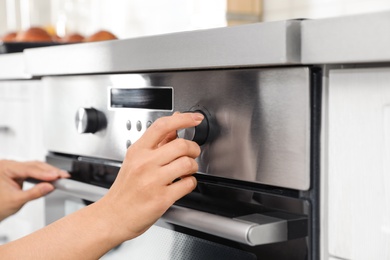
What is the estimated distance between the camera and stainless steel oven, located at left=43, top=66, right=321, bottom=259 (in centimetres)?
63

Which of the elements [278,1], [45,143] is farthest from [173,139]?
[278,1]

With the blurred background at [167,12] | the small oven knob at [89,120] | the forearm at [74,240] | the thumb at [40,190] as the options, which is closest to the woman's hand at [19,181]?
the thumb at [40,190]

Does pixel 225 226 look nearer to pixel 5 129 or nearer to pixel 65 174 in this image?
pixel 65 174

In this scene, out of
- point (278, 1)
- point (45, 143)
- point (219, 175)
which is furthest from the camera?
point (278, 1)

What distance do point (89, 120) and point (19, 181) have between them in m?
0.20

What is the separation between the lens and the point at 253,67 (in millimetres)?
674

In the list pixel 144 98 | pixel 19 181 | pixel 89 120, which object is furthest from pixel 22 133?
pixel 144 98

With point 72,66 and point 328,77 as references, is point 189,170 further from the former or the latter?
point 72,66

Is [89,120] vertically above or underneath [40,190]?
above

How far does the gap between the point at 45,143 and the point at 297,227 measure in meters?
0.58

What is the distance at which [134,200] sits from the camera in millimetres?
675

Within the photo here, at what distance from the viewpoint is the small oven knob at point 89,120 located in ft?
2.97

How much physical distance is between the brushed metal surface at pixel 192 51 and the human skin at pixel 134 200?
7 cm

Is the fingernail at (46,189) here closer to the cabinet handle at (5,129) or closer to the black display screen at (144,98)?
the black display screen at (144,98)
